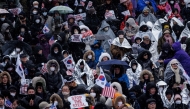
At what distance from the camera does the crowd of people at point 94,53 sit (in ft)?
87.5

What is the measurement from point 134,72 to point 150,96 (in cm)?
218

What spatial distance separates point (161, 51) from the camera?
101ft

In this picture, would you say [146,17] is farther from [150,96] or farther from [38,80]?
[38,80]

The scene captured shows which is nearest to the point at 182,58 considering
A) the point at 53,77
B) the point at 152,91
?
the point at 152,91

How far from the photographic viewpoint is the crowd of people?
2667 cm

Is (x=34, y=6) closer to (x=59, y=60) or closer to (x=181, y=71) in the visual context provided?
(x=59, y=60)

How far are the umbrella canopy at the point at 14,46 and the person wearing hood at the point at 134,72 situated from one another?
11.0 feet

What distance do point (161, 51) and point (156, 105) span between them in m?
4.66

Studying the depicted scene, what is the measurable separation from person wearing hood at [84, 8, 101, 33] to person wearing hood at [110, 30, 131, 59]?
2663 millimetres

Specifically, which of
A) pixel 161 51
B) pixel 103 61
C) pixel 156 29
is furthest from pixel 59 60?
pixel 156 29

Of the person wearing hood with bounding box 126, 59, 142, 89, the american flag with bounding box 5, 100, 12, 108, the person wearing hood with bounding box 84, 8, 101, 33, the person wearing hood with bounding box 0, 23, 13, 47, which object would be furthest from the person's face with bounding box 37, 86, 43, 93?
the person wearing hood with bounding box 84, 8, 101, 33

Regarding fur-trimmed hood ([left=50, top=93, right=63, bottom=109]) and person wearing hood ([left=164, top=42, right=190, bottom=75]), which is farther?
person wearing hood ([left=164, top=42, right=190, bottom=75])

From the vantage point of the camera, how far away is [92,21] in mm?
34406

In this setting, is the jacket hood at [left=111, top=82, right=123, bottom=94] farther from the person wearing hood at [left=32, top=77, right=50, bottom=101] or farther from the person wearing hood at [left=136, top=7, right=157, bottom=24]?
the person wearing hood at [left=136, top=7, right=157, bottom=24]
